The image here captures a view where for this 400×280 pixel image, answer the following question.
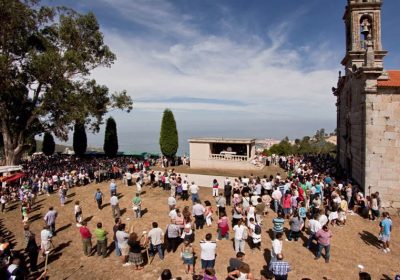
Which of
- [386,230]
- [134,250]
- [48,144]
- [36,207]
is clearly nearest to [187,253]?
[134,250]

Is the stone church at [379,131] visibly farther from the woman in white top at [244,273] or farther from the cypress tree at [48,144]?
the cypress tree at [48,144]

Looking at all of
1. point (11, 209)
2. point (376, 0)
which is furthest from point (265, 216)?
point (376, 0)

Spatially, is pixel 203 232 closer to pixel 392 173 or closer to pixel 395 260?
pixel 395 260

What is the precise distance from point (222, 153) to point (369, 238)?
18077mm

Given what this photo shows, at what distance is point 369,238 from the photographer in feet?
42.8

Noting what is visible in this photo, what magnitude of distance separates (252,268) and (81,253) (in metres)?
7.00

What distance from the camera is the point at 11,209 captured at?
17.8m

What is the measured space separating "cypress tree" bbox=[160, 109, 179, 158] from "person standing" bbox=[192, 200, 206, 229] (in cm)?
2262

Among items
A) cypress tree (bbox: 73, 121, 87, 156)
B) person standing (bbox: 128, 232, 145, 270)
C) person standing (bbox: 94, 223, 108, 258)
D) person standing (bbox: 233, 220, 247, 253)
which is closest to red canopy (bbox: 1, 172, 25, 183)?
person standing (bbox: 94, 223, 108, 258)

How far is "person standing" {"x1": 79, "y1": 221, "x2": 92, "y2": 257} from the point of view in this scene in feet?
36.9

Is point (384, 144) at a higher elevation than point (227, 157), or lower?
higher

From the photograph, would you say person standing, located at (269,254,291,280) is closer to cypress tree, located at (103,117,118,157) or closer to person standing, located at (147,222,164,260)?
person standing, located at (147,222,164,260)

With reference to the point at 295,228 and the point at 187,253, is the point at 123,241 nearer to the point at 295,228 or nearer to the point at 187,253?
the point at 187,253

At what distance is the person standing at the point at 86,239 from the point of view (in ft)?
36.9
